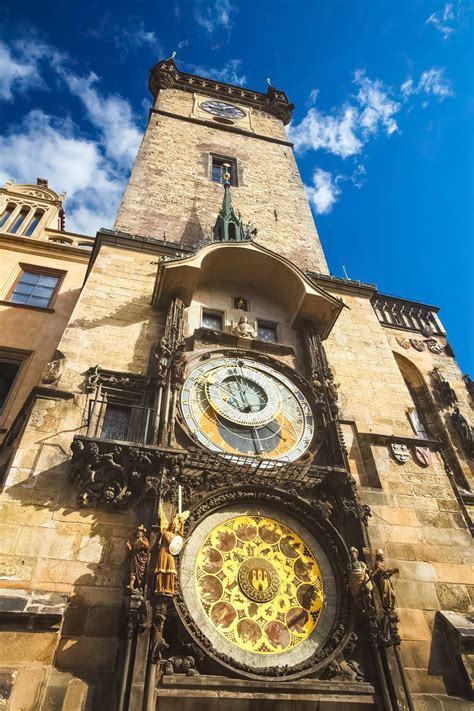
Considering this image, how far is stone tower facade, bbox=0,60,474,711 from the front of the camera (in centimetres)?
542

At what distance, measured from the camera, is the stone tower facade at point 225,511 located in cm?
542

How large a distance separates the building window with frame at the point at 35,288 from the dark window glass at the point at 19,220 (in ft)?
7.93

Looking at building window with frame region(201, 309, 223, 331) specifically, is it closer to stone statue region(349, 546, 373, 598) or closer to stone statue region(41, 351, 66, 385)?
stone statue region(41, 351, 66, 385)

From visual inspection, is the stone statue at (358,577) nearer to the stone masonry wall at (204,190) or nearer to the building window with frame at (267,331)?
the building window with frame at (267,331)

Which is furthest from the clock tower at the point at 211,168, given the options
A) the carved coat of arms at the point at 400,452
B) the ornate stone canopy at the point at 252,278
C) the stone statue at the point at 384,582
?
the stone statue at the point at 384,582

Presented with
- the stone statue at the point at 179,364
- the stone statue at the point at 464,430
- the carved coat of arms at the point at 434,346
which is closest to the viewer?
the stone statue at the point at 179,364

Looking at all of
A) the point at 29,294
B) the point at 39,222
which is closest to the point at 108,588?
the point at 29,294

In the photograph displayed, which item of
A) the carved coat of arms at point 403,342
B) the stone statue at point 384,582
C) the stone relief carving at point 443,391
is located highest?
the carved coat of arms at point 403,342

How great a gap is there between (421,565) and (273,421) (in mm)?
3241

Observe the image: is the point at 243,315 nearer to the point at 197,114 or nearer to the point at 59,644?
the point at 59,644

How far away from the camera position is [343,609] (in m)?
6.36

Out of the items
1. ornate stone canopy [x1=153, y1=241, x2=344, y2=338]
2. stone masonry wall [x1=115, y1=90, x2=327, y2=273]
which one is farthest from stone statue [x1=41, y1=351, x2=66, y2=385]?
stone masonry wall [x1=115, y1=90, x2=327, y2=273]

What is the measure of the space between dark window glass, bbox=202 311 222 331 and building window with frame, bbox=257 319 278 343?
92 cm

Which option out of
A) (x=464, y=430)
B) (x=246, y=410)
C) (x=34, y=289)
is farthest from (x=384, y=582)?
(x=34, y=289)
